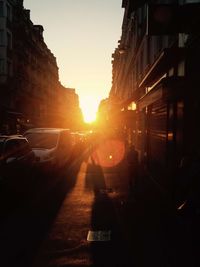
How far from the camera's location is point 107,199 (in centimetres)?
1059

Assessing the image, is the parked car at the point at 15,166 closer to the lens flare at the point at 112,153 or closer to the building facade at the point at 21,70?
the lens flare at the point at 112,153

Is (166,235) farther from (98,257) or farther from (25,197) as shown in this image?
(25,197)

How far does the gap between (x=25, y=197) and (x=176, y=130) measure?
249 inches

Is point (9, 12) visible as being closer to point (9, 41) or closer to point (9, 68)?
point (9, 41)

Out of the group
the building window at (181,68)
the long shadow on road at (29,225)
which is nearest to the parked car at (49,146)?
the long shadow on road at (29,225)

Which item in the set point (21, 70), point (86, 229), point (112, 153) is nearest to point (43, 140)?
point (112, 153)

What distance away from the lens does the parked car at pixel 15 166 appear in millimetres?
9117

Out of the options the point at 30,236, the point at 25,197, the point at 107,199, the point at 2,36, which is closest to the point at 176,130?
the point at 107,199

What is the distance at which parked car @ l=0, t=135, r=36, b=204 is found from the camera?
9117 mm

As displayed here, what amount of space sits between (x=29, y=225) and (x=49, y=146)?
26.0 feet

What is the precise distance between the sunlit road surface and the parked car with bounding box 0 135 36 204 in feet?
4.50

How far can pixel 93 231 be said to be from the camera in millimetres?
7316

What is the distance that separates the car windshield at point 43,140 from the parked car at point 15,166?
10.9 feet

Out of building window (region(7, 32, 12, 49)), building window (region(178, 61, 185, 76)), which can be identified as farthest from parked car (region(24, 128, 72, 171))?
building window (region(7, 32, 12, 49))
